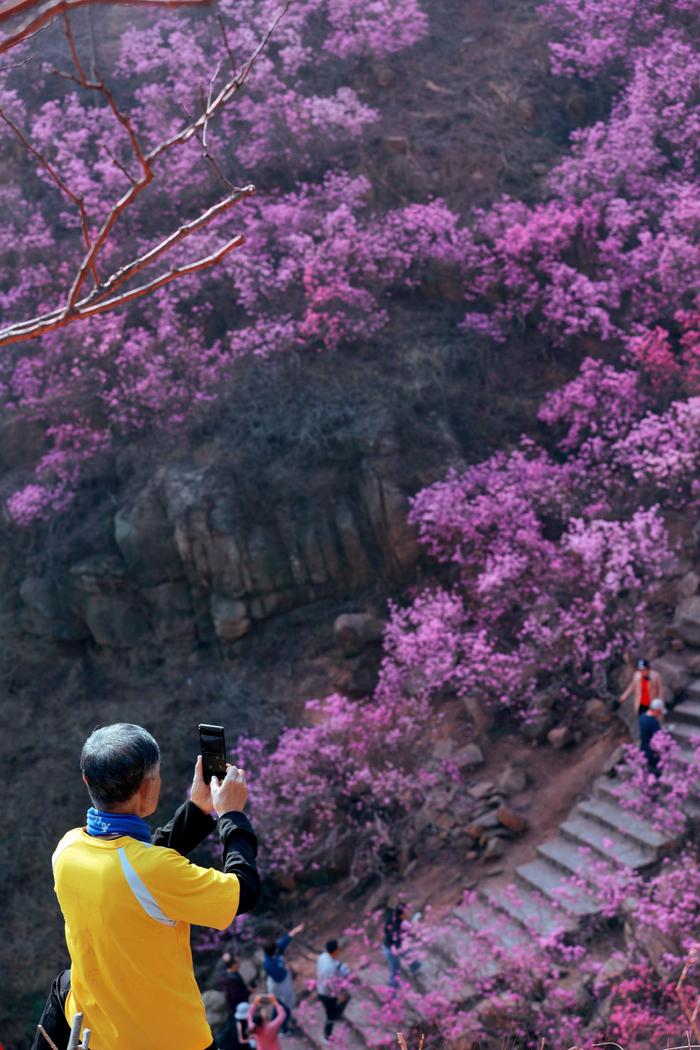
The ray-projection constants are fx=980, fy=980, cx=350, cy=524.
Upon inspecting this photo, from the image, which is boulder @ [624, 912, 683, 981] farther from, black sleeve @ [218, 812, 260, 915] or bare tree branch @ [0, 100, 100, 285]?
bare tree branch @ [0, 100, 100, 285]

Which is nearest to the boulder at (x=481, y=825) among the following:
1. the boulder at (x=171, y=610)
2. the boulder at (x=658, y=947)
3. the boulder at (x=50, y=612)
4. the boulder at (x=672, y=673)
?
the boulder at (x=672, y=673)

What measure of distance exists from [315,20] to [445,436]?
810 cm

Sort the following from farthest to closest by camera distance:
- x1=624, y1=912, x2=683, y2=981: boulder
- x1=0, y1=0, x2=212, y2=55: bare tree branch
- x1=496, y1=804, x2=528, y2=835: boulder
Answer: x1=496, y1=804, x2=528, y2=835: boulder → x1=624, y1=912, x2=683, y2=981: boulder → x1=0, y1=0, x2=212, y2=55: bare tree branch

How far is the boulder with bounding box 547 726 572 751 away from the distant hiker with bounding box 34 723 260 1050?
8.08 meters

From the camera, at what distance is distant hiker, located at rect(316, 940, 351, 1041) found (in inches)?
314

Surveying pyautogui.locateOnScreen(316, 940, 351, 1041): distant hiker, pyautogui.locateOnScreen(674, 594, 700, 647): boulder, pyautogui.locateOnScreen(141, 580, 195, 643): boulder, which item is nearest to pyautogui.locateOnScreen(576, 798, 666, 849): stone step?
pyautogui.locateOnScreen(674, 594, 700, 647): boulder

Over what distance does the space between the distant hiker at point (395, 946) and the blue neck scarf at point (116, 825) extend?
252 inches

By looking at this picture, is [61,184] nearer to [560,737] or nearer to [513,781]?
[513,781]

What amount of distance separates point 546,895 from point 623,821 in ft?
3.09

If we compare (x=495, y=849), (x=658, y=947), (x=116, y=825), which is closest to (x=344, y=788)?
(x=495, y=849)

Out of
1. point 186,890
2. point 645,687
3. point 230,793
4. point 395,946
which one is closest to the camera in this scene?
point 186,890

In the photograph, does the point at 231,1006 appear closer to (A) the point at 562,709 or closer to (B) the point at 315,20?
(A) the point at 562,709

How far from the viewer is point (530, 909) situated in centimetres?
827

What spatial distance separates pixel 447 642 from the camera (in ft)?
34.0
